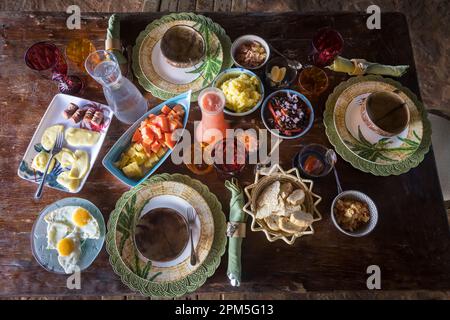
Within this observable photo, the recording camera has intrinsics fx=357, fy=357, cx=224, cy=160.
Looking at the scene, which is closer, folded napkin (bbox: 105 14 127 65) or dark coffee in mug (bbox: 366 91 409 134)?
dark coffee in mug (bbox: 366 91 409 134)

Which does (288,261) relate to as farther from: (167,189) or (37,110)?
(37,110)

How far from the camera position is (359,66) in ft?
4.92

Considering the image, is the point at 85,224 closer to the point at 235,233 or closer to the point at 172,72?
the point at 235,233

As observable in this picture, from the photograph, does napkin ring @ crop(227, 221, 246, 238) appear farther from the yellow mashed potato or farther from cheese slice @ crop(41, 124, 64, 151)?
cheese slice @ crop(41, 124, 64, 151)

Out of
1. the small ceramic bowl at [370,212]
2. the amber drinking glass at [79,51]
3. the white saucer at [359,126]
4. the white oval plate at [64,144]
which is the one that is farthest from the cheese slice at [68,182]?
the white saucer at [359,126]

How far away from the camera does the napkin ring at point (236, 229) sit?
1.29m

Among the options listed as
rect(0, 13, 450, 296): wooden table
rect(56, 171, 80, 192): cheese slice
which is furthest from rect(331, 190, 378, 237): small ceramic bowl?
rect(56, 171, 80, 192): cheese slice

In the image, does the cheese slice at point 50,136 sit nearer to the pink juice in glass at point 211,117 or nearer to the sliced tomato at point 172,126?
the sliced tomato at point 172,126

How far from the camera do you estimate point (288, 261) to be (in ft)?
4.35

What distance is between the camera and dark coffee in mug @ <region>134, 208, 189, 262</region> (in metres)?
1.31

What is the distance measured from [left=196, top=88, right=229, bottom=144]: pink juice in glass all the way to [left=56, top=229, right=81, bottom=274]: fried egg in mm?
613

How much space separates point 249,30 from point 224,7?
2.04 feet

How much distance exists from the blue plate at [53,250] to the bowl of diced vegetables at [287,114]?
75cm
